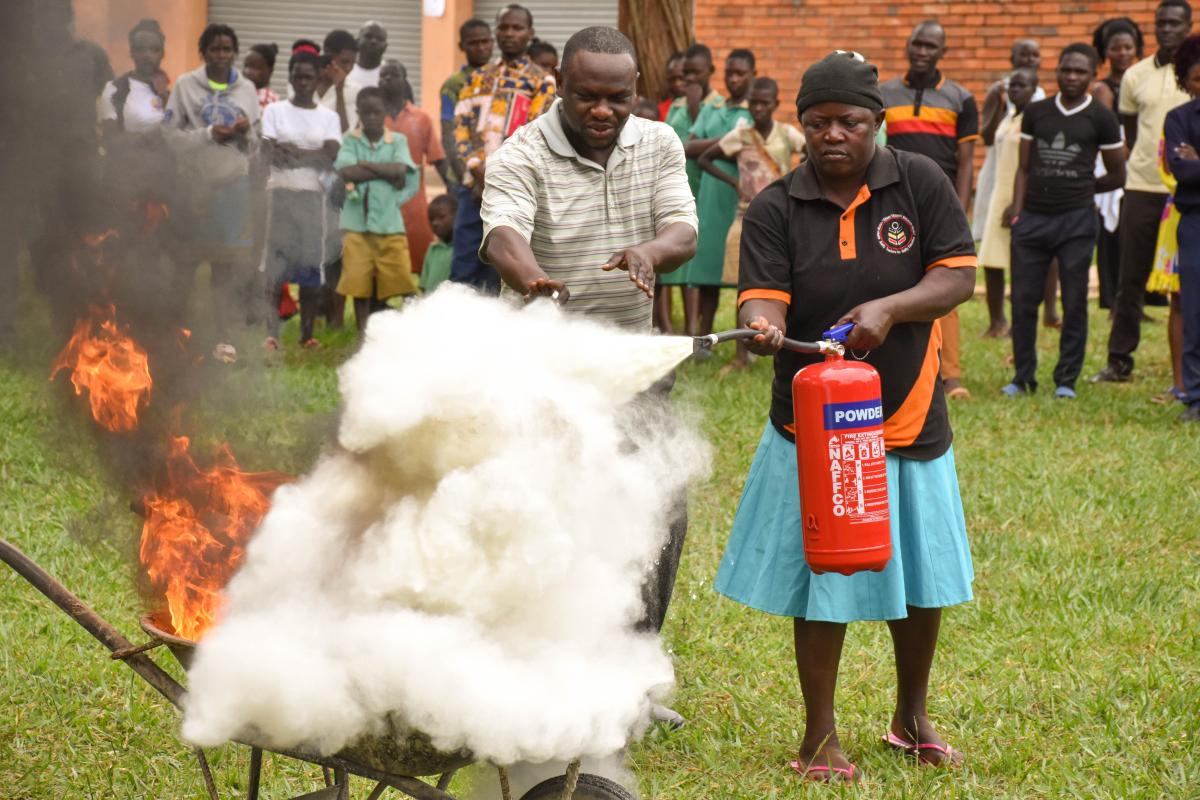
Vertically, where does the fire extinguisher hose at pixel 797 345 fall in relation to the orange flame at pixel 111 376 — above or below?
above

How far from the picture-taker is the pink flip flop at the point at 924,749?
4.17 m

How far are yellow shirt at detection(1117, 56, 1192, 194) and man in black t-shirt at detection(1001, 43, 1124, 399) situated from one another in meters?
0.41

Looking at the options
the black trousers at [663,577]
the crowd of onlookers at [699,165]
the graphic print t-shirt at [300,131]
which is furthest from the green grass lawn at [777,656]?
the graphic print t-shirt at [300,131]

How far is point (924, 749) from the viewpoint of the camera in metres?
4.18


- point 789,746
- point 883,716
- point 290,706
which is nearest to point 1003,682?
point 883,716

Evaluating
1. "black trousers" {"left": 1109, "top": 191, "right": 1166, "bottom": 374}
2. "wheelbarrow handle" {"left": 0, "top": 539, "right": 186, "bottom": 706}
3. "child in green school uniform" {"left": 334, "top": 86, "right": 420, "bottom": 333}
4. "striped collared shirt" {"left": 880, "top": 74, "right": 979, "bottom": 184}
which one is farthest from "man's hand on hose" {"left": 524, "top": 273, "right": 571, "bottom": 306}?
"black trousers" {"left": 1109, "top": 191, "right": 1166, "bottom": 374}

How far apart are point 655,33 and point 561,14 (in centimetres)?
495

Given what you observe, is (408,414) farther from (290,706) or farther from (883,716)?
(883,716)

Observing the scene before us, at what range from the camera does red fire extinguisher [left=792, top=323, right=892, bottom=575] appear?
3555 mm

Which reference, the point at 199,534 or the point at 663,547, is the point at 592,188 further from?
the point at 199,534

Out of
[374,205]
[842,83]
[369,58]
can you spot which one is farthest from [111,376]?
[369,58]

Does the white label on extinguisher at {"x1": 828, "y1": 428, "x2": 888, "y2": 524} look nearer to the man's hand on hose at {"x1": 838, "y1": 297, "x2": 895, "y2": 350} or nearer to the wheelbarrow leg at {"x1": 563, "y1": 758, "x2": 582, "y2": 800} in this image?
the man's hand on hose at {"x1": 838, "y1": 297, "x2": 895, "y2": 350}

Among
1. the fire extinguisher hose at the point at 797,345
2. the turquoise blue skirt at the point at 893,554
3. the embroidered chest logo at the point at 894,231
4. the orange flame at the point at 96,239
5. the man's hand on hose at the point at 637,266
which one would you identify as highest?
the embroidered chest logo at the point at 894,231

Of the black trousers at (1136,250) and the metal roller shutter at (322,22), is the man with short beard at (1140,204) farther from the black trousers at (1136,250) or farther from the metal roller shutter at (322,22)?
the metal roller shutter at (322,22)
